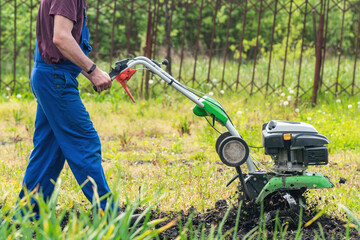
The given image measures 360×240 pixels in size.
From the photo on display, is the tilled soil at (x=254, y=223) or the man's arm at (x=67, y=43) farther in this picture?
the tilled soil at (x=254, y=223)

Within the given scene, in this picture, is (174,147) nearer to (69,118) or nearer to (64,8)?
(69,118)

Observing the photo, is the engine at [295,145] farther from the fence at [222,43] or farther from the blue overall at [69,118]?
the fence at [222,43]

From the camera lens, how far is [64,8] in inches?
113

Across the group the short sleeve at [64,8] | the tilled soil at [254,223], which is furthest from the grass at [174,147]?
the short sleeve at [64,8]

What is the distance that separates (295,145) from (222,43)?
47.4ft

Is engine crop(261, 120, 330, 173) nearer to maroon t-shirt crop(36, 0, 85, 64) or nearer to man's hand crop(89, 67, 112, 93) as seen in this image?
man's hand crop(89, 67, 112, 93)

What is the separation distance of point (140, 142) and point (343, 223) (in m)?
3.02

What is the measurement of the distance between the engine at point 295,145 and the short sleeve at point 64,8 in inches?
54.1

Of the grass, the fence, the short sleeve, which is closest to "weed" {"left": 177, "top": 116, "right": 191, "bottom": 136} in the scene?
the grass

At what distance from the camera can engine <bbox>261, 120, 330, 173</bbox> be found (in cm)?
312

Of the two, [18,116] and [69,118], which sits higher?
[69,118]

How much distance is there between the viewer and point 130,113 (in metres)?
7.09

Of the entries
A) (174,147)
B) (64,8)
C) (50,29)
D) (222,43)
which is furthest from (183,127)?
(222,43)

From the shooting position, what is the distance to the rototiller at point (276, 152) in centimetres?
310
